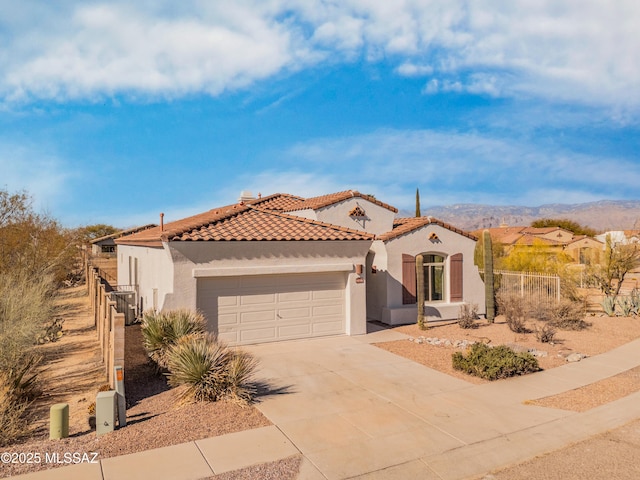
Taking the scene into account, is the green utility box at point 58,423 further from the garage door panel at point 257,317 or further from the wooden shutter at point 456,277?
the wooden shutter at point 456,277

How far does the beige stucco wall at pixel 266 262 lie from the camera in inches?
516

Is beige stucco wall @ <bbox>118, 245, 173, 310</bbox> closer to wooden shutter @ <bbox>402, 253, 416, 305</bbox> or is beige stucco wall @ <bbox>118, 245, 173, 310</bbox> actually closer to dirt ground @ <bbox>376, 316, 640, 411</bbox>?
dirt ground @ <bbox>376, 316, 640, 411</bbox>

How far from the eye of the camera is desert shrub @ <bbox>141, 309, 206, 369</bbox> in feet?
36.6

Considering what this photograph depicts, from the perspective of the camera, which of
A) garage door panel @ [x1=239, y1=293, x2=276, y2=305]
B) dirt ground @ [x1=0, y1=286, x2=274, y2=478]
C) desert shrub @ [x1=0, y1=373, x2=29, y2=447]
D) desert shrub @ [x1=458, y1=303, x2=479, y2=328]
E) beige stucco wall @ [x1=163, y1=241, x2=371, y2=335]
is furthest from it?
desert shrub @ [x1=458, y1=303, x2=479, y2=328]

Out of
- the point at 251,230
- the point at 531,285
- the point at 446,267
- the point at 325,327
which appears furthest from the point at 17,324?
the point at 531,285

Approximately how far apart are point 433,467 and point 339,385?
3828 millimetres

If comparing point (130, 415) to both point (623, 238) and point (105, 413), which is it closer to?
point (105, 413)

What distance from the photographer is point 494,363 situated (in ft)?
35.5

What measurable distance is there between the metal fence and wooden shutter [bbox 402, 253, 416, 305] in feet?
18.8

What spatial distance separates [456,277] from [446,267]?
0.61 metres

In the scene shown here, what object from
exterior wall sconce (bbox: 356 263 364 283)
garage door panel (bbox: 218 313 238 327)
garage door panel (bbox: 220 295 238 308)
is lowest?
garage door panel (bbox: 218 313 238 327)

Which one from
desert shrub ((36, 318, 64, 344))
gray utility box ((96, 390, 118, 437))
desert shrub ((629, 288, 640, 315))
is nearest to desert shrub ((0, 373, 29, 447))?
gray utility box ((96, 390, 118, 437))

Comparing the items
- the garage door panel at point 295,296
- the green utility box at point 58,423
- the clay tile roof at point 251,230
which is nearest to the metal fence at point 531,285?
the clay tile roof at point 251,230

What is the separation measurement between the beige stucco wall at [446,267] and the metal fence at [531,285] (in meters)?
2.72
